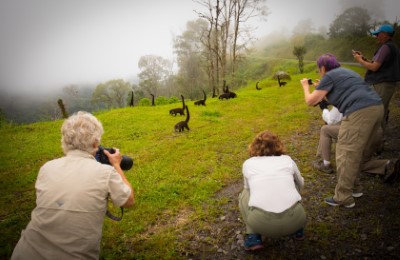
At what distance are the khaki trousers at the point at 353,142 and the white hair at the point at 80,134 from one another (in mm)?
3821

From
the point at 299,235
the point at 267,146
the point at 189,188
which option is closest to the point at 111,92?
the point at 189,188

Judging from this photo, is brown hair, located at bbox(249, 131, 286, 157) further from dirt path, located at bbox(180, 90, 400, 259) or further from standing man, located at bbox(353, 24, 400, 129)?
standing man, located at bbox(353, 24, 400, 129)

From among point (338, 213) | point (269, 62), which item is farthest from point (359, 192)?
point (269, 62)

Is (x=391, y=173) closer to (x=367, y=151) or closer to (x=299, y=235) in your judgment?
(x=367, y=151)

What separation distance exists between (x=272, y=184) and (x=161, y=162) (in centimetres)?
491

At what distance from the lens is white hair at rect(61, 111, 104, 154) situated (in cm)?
259

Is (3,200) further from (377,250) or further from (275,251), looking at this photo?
(377,250)

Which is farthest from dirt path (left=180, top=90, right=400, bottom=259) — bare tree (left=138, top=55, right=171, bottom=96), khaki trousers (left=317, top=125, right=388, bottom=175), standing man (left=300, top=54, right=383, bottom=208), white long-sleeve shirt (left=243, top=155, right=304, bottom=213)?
bare tree (left=138, top=55, right=171, bottom=96)

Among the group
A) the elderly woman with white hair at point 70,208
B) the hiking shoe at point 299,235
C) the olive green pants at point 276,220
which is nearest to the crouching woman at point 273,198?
the olive green pants at point 276,220

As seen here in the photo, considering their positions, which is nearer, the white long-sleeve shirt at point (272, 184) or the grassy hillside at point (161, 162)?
the white long-sleeve shirt at point (272, 184)

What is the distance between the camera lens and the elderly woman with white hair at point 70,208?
225cm

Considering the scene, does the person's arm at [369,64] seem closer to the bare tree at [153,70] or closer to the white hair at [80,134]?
the white hair at [80,134]

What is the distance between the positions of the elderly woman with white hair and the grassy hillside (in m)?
1.77

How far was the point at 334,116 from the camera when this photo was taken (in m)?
5.39
